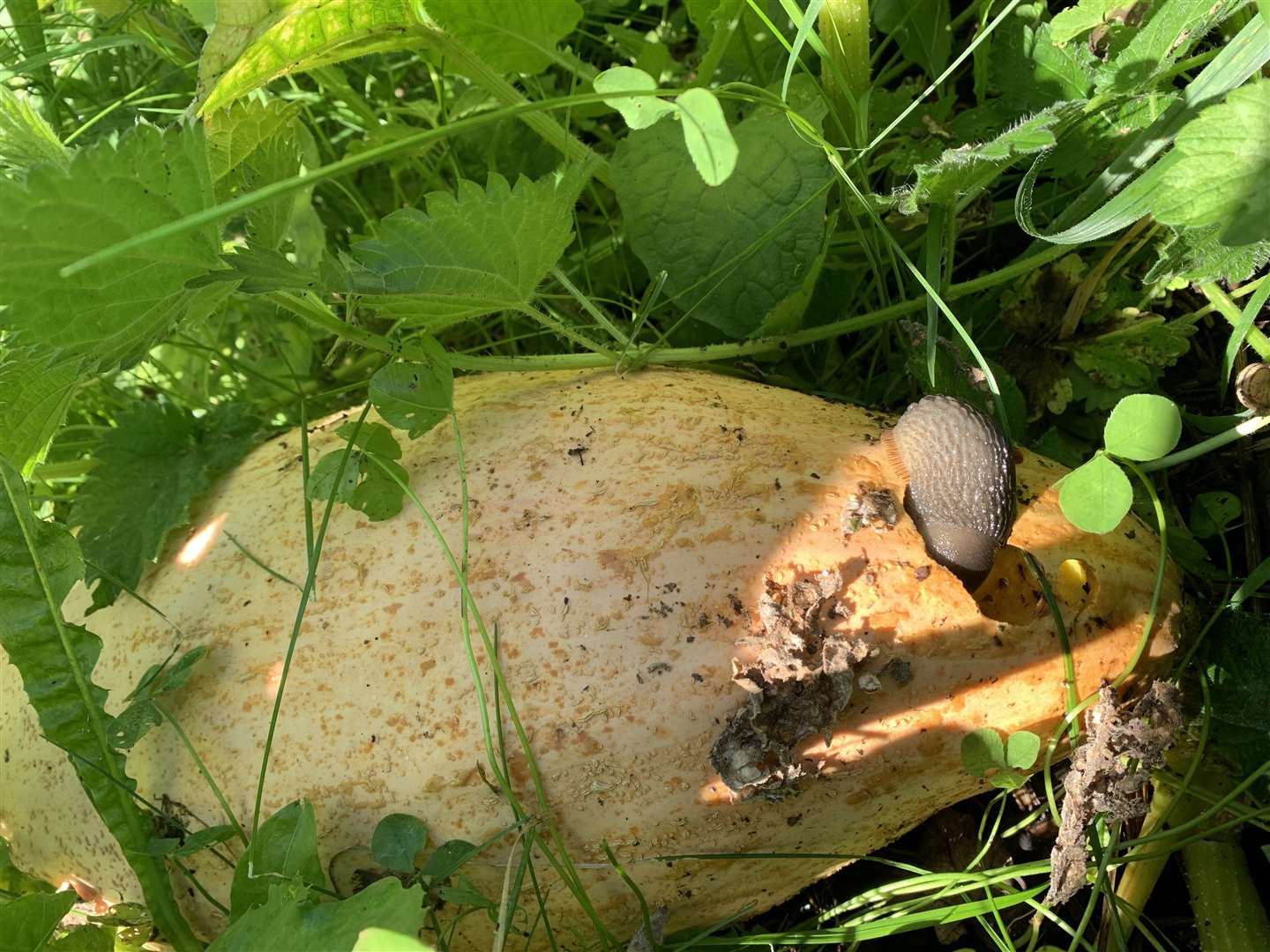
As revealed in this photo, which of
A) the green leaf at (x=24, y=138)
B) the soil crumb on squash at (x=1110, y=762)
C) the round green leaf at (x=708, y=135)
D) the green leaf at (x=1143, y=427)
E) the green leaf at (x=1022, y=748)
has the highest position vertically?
the green leaf at (x=24, y=138)

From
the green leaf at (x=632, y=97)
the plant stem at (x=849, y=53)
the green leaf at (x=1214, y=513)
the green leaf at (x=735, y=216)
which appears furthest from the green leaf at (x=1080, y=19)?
the green leaf at (x=1214, y=513)

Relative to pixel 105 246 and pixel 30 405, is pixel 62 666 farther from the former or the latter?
pixel 105 246

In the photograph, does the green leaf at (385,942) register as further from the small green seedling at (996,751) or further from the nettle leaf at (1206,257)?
the nettle leaf at (1206,257)

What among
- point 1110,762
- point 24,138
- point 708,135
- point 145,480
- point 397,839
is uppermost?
point 24,138

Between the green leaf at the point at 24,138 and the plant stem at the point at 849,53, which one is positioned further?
the plant stem at the point at 849,53

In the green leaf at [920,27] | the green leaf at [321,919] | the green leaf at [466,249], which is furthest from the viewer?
the green leaf at [920,27]

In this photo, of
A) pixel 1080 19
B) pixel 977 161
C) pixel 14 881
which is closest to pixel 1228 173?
pixel 977 161

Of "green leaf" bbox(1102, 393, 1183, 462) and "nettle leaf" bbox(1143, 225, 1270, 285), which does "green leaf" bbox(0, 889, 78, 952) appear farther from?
"nettle leaf" bbox(1143, 225, 1270, 285)

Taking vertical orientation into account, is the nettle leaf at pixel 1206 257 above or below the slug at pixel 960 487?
above
